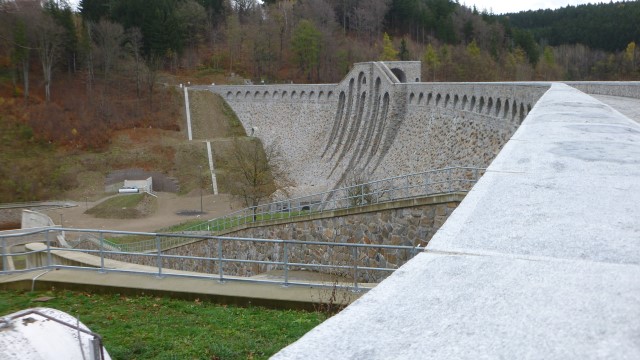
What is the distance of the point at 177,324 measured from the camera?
830 cm

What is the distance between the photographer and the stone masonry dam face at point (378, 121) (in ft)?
96.6

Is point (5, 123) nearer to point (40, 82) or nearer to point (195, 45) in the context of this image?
point (40, 82)

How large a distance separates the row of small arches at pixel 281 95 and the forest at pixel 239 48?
8.17 meters

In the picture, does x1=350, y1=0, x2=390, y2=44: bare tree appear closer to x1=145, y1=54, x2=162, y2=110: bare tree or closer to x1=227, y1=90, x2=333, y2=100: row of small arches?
x1=227, y1=90, x2=333, y2=100: row of small arches

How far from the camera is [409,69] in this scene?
53469 mm

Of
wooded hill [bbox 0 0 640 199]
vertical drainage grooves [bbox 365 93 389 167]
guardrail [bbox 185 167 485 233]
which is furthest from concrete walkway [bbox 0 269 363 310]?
wooded hill [bbox 0 0 640 199]

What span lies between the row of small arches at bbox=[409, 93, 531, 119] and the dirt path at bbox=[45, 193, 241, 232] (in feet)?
50.8

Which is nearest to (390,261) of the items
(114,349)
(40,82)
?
(114,349)

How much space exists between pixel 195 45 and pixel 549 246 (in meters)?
88.1

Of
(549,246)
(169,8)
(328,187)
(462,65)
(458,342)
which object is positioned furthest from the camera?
(169,8)

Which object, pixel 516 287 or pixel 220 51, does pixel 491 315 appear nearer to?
pixel 516 287

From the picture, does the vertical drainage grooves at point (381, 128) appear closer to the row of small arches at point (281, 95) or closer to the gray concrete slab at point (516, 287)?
the row of small arches at point (281, 95)

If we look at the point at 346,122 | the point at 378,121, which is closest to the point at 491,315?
the point at 378,121

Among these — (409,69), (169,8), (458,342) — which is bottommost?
(458,342)
